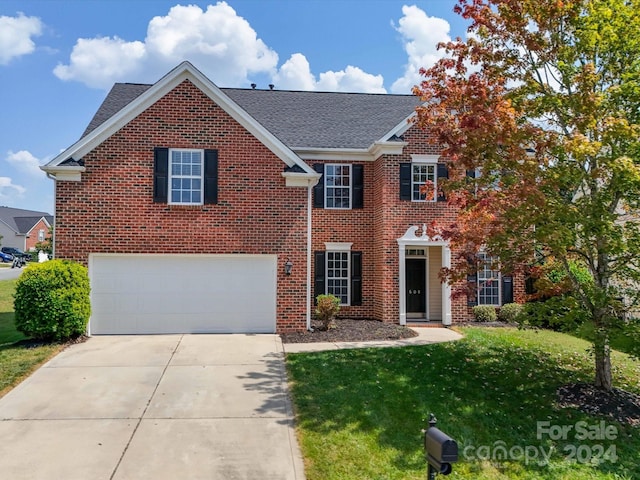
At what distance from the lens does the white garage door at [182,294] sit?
11.9 m

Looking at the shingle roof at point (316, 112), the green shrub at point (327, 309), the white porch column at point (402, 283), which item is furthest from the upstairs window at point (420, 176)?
the green shrub at point (327, 309)

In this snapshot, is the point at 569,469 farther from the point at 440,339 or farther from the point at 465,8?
the point at 465,8

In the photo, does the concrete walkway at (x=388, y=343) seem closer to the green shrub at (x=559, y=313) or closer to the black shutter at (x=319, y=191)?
the green shrub at (x=559, y=313)

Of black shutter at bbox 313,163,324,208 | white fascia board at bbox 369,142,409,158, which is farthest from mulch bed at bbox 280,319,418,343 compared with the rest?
white fascia board at bbox 369,142,409,158

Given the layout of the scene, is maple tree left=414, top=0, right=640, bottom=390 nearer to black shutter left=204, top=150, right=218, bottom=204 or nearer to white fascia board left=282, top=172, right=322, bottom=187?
white fascia board left=282, top=172, right=322, bottom=187

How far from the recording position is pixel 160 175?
12133mm

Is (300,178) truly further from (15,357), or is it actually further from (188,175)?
(15,357)

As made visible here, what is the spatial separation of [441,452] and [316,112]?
1600cm

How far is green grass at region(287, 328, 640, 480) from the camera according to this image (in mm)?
5531

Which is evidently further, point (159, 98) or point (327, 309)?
point (327, 309)

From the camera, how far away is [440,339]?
1209cm

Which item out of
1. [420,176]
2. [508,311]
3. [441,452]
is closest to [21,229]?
[420,176]

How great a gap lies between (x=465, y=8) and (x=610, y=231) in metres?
4.85

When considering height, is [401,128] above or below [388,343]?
above
